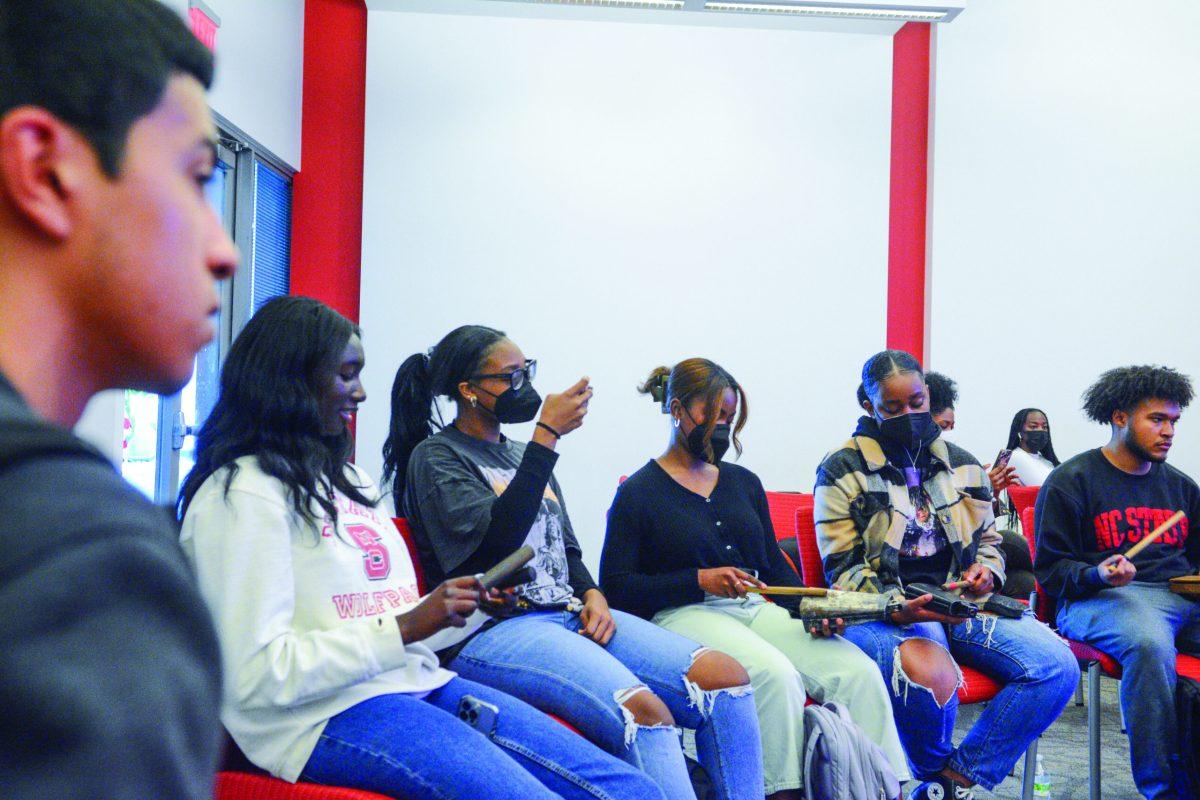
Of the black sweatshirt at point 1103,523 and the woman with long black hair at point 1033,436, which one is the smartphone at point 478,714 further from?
the woman with long black hair at point 1033,436

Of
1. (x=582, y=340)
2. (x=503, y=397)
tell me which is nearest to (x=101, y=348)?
(x=503, y=397)

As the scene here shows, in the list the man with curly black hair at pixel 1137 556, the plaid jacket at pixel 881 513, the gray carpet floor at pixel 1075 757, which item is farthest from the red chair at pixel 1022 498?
the plaid jacket at pixel 881 513

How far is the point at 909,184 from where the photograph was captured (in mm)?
6023

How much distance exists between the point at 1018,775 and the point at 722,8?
3.79 metres

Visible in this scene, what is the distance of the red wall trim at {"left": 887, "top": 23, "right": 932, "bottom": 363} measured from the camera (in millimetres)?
5977

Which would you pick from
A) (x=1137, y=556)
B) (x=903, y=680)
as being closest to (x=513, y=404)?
(x=903, y=680)

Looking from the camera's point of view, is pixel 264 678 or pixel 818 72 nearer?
pixel 264 678

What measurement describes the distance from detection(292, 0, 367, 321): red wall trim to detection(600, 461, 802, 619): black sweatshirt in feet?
10.7

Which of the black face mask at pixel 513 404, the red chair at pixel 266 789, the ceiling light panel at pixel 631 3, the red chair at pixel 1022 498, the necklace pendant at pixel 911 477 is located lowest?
the red chair at pixel 266 789

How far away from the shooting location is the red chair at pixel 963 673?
2789 mm

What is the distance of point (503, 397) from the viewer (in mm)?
2588

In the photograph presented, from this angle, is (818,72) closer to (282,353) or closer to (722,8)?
(722,8)

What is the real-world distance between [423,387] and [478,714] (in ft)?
3.68

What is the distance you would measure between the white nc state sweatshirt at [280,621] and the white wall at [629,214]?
12.7ft
